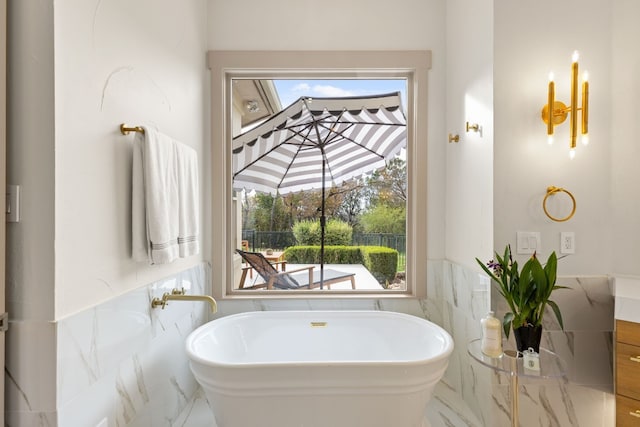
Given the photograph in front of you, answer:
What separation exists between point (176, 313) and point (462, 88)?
6.91 feet

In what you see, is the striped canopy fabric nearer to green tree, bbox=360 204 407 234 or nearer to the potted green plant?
green tree, bbox=360 204 407 234

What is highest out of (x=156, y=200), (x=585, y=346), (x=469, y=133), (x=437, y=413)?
(x=469, y=133)

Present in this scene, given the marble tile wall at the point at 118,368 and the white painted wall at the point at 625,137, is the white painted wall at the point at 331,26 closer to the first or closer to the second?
the white painted wall at the point at 625,137

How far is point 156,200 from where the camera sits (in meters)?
1.39

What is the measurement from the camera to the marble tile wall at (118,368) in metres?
1.01

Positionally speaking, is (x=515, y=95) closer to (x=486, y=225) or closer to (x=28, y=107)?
(x=486, y=225)

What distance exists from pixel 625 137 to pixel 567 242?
59 cm

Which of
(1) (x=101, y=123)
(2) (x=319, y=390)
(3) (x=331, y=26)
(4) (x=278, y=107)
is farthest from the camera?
(4) (x=278, y=107)

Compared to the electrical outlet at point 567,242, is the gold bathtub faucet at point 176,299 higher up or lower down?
lower down

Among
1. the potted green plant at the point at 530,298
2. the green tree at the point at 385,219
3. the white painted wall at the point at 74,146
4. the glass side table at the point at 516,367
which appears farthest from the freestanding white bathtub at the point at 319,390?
the green tree at the point at 385,219

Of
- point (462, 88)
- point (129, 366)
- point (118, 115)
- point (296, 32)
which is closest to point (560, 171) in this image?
point (462, 88)

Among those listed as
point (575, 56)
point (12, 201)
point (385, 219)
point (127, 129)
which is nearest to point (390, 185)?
point (385, 219)

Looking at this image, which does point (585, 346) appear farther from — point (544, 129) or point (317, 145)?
point (317, 145)

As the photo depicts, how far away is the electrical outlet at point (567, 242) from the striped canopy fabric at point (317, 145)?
3.77 feet
